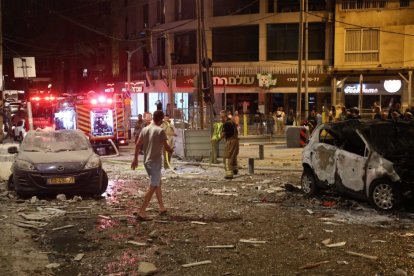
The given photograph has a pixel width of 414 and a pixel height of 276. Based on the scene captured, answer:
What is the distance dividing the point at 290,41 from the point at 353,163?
2871 cm

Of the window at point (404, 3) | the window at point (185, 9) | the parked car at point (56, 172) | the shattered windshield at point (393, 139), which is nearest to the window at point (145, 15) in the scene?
the window at point (185, 9)

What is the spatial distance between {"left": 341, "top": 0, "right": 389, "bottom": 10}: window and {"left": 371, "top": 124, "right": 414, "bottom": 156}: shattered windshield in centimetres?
2698

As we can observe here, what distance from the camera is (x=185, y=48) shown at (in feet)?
133

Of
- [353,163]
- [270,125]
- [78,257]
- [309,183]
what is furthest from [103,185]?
[270,125]

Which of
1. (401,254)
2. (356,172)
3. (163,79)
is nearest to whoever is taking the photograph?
(401,254)

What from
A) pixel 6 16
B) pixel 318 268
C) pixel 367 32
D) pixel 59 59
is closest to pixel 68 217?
pixel 318 268

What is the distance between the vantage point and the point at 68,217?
367 inches

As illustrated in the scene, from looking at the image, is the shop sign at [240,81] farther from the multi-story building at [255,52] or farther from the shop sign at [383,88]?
the shop sign at [383,88]

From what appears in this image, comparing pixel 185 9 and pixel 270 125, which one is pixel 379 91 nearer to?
pixel 270 125

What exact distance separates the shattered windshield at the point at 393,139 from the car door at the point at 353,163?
0.84 ft

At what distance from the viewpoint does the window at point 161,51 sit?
4343 centimetres

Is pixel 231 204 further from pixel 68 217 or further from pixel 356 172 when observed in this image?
pixel 68 217

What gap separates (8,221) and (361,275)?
224 inches

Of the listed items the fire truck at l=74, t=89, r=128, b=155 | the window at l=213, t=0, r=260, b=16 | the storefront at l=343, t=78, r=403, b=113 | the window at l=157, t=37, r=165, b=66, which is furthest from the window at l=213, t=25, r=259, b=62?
the fire truck at l=74, t=89, r=128, b=155
